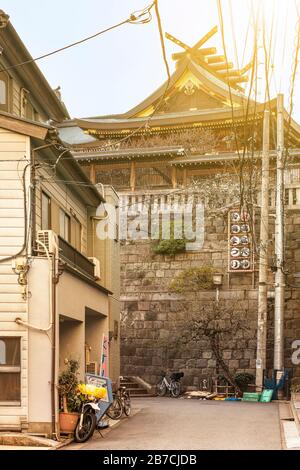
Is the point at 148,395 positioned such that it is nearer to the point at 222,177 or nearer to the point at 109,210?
the point at 109,210

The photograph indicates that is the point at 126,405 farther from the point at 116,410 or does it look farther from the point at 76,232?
the point at 76,232

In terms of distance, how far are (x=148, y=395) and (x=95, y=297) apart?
9866 millimetres

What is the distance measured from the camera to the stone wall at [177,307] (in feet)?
104

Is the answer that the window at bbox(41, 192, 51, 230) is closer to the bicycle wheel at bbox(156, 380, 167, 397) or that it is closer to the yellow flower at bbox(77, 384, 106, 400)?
the yellow flower at bbox(77, 384, 106, 400)

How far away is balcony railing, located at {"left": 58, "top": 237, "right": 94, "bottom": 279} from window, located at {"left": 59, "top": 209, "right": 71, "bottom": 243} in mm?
710

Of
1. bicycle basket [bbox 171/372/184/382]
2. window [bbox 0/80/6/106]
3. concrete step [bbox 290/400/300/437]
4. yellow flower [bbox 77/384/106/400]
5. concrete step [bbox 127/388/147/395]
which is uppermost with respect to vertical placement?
window [bbox 0/80/6/106]

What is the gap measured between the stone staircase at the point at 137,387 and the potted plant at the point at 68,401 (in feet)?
48.3

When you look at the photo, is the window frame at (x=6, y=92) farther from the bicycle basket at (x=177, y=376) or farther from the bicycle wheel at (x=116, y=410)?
the bicycle basket at (x=177, y=376)

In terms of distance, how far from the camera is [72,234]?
73.1ft

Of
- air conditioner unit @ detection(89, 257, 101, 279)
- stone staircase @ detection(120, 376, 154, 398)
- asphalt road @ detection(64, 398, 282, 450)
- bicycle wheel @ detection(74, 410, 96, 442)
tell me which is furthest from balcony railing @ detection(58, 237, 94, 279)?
stone staircase @ detection(120, 376, 154, 398)

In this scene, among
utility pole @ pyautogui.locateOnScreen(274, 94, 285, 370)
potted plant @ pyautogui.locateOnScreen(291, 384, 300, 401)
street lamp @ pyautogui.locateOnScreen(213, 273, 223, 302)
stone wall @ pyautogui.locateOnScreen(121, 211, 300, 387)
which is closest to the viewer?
potted plant @ pyautogui.locateOnScreen(291, 384, 300, 401)

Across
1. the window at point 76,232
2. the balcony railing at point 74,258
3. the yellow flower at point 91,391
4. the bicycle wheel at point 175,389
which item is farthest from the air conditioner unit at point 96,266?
the yellow flower at point 91,391

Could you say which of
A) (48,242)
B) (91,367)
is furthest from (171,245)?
(48,242)

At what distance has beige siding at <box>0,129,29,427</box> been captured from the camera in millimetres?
15617
